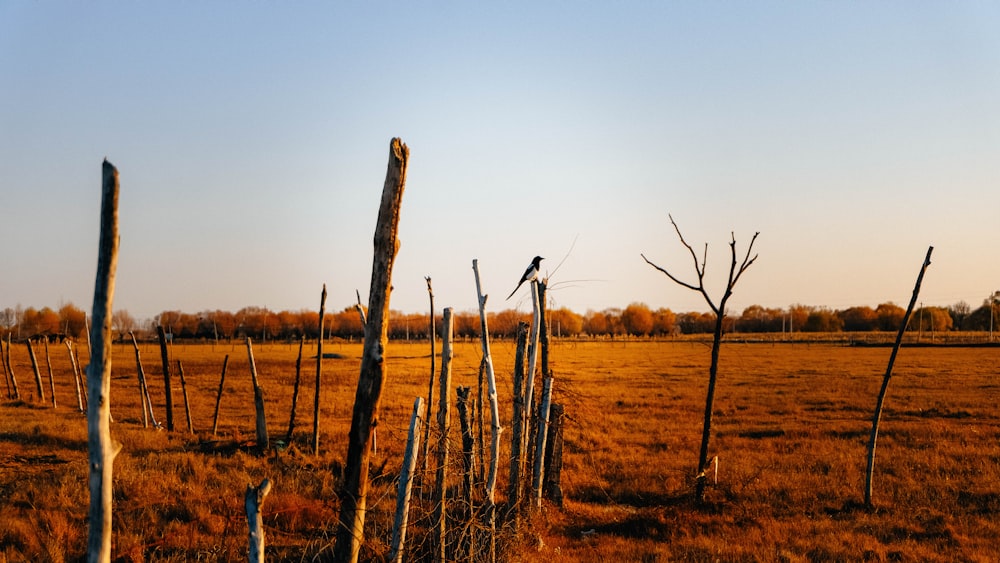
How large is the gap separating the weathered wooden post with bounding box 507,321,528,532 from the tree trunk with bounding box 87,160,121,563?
4250mm

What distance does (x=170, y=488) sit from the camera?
8.98 metres

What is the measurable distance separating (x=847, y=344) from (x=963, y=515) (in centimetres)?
6576

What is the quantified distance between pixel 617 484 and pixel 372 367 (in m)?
7.25

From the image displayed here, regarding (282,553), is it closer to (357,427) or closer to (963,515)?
(357,427)

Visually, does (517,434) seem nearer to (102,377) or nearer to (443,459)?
(443,459)

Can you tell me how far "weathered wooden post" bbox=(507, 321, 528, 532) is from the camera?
7.56m

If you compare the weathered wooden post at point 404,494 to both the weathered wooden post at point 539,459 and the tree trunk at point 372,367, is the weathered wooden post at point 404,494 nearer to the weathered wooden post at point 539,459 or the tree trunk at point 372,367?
the tree trunk at point 372,367

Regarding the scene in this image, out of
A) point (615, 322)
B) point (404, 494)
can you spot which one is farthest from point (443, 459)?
point (615, 322)

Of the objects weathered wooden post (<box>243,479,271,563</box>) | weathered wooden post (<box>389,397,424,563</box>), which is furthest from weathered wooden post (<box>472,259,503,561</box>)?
weathered wooden post (<box>243,479,271,563</box>)

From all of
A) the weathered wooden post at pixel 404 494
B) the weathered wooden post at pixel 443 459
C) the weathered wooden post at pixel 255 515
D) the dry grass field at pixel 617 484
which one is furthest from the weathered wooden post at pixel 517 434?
the weathered wooden post at pixel 255 515

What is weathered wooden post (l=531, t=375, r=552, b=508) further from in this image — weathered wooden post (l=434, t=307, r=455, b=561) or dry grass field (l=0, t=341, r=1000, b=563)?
weathered wooden post (l=434, t=307, r=455, b=561)

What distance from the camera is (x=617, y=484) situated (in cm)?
1123

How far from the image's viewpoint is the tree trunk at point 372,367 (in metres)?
4.99

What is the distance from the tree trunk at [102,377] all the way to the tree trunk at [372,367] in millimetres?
1648
